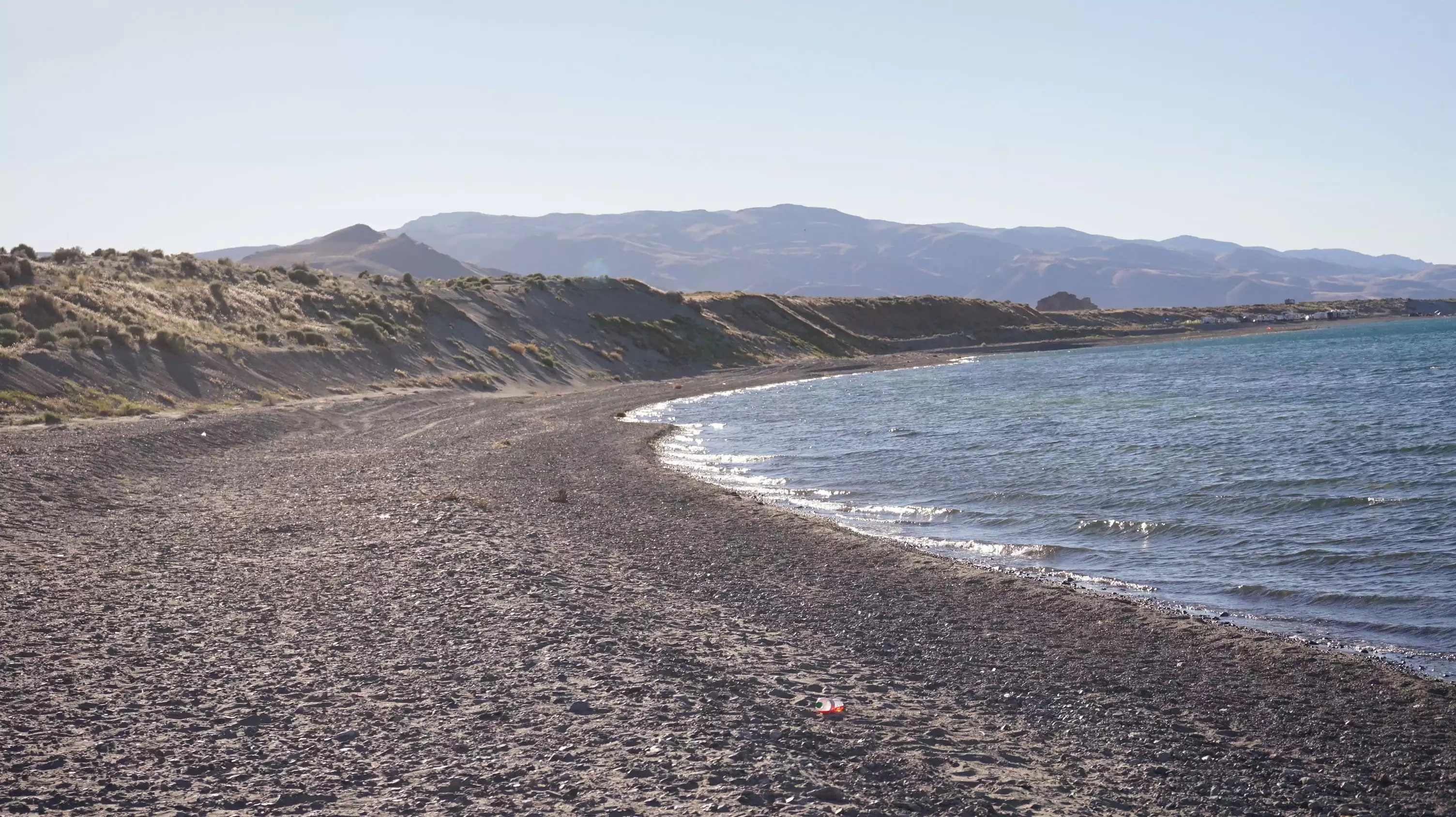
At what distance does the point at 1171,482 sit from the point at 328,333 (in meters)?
39.6

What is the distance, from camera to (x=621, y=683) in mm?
9289

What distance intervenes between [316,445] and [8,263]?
2171 cm

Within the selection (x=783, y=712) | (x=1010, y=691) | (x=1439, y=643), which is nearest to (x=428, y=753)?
(x=783, y=712)

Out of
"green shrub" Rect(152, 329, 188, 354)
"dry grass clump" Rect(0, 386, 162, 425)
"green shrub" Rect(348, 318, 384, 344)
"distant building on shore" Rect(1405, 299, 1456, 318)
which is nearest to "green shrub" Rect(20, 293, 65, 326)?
"green shrub" Rect(152, 329, 188, 354)

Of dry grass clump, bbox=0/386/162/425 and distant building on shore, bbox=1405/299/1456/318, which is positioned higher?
distant building on shore, bbox=1405/299/1456/318

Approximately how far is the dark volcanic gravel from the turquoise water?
1811 millimetres

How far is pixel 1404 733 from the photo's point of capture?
8445mm

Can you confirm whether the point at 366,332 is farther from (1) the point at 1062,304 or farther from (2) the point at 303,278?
(1) the point at 1062,304

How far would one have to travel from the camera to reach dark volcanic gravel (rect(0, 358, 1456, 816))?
7.12 metres

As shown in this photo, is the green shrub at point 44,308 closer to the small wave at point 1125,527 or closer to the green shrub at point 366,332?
the green shrub at point 366,332

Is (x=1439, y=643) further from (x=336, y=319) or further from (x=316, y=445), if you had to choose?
(x=336, y=319)

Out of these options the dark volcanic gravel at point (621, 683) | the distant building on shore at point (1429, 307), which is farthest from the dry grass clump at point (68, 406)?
the distant building on shore at point (1429, 307)

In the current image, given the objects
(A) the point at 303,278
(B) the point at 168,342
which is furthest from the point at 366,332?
(B) the point at 168,342

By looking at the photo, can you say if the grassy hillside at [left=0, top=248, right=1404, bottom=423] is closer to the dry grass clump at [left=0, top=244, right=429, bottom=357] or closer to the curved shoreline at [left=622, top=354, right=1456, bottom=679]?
the dry grass clump at [left=0, top=244, right=429, bottom=357]
